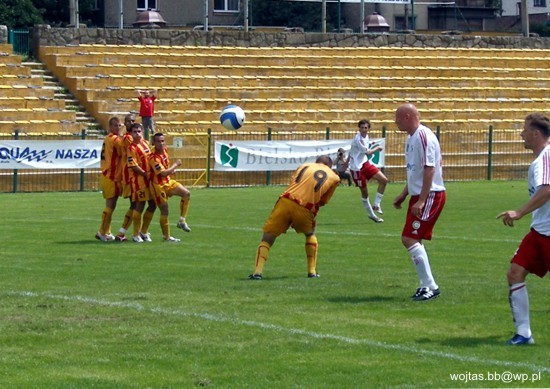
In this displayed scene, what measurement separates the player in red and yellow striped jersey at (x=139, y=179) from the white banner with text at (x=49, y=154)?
1341 cm

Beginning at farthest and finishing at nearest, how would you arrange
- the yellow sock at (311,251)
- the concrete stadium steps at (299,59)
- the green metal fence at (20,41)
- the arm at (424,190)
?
1. the green metal fence at (20,41)
2. the concrete stadium steps at (299,59)
3. the yellow sock at (311,251)
4. the arm at (424,190)

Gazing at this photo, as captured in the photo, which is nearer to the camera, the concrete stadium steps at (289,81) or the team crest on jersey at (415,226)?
the team crest on jersey at (415,226)

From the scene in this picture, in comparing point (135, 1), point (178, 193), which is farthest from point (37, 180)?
point (135, 1)

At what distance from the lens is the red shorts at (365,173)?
23216mm

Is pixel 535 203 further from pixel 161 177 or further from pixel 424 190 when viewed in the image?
pixel 161 177

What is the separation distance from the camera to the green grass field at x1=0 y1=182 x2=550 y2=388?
27.6 feet

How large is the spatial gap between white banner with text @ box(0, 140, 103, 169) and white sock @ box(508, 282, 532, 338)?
2345 cm

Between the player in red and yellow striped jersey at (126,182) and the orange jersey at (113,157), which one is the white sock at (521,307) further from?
the orange jersey at (113,157)

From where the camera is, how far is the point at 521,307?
9.26 meters

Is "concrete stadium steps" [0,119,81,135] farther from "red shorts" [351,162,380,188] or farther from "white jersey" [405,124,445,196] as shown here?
"white jersey" [405,124,445,196]

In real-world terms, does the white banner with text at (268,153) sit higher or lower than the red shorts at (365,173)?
lower

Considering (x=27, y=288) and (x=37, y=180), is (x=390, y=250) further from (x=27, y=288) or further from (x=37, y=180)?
(x=37, y=180)

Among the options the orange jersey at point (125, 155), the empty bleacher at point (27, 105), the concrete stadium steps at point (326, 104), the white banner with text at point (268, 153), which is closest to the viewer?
the orange jersey at point (125, 155)

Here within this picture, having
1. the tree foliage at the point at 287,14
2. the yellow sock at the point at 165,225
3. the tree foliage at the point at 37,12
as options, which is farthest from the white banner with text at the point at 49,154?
the tree foliage at the point at 287,14
